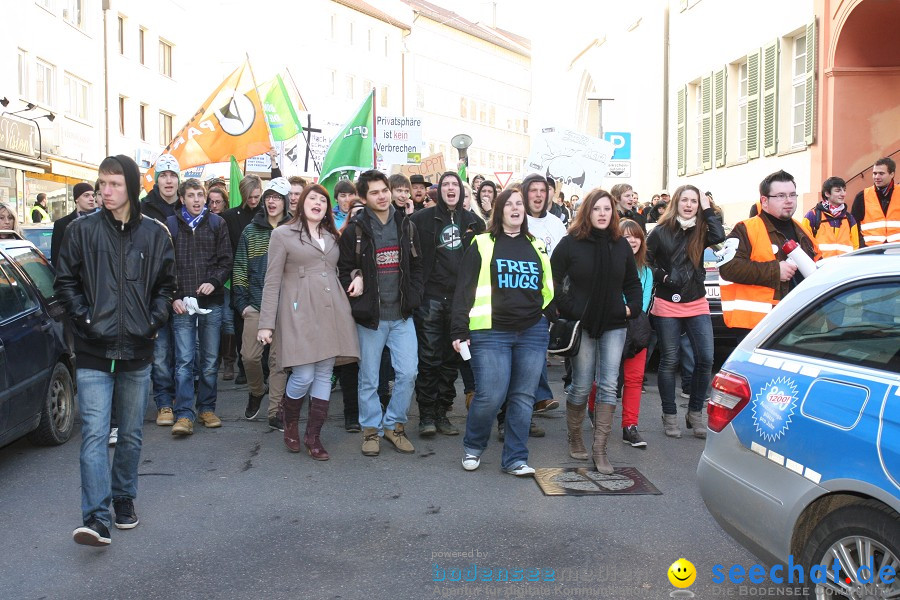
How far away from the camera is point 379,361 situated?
678cm

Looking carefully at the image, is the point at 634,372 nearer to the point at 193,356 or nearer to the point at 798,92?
the point at 193,356

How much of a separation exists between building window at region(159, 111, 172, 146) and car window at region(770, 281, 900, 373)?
34672 millimetres

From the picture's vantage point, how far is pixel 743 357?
3.99 meters

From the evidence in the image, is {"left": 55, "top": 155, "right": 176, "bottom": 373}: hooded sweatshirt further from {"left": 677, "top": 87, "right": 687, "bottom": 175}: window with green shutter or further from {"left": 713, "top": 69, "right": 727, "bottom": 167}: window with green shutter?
{"left": 677, "top": 87, "right": 687, "bottom": 175}: window with green shutter

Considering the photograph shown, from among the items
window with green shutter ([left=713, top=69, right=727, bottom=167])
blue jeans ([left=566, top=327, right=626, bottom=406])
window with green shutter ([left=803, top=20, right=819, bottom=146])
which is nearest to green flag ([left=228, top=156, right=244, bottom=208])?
blue jeans ([left=566, top=327, right=626, bottom=406])

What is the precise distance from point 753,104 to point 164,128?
25058mm

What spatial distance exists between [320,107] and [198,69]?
15451mm

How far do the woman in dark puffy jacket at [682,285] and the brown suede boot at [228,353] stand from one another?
3.63 metres

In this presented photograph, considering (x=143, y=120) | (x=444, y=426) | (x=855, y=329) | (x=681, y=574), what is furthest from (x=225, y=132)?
(x=143, y=120)

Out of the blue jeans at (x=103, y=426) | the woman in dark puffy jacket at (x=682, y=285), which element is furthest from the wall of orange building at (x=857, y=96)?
the blue jeans at (x=103, y=426)

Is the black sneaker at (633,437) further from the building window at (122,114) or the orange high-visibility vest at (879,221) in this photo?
the building window at (122,114)

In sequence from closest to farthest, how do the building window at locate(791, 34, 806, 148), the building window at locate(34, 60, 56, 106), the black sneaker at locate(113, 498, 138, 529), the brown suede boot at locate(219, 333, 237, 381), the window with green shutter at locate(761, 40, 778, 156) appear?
the black sneaker at locate(113, 498, 138, 529), the brown suede boot at locate(219, 333, 237, 381), the building window at locate(791, 34, 806, 148), the window with green shutter at locate(761, 40, 778, 156), the building window at locate(34, 60, 56, 106)

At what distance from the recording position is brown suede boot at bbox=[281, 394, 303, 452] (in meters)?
6.68

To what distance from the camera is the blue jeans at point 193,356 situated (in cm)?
728
